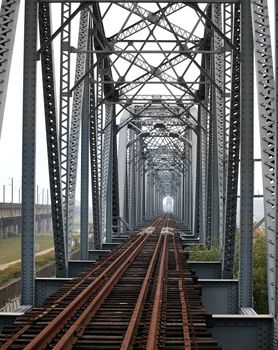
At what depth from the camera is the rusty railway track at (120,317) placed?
8.19 metres

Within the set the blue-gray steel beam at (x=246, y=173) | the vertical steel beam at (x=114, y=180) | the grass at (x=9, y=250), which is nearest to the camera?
the blue-gray steel beam at (x=246, y=173)

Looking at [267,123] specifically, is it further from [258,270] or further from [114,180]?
[114,180]

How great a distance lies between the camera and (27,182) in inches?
551

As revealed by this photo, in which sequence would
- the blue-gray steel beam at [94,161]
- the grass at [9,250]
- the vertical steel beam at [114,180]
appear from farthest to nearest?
the grass at [9,250] → the vertical steel beam at [114,180] → the blue-gray steel beam at [94,161]

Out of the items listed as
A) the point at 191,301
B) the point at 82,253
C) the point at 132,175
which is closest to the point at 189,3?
the point at 191,301

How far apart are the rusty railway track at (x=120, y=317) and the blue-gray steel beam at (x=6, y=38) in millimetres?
3554

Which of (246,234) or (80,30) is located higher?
(80,30)

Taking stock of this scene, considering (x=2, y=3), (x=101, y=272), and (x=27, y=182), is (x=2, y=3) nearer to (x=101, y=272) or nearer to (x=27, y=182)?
(x=27, y=182)

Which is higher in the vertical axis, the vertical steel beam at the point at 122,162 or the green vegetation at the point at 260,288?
the vertical steel beam at the point at 122,162

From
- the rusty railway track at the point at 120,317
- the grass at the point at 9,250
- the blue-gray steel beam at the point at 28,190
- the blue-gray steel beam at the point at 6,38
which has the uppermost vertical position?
the blue-gray steel beam at the point at 6,38

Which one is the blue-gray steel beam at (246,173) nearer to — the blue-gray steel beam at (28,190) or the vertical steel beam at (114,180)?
the blue-gray steel beam at (28,190)

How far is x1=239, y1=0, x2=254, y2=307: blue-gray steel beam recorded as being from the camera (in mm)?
13617

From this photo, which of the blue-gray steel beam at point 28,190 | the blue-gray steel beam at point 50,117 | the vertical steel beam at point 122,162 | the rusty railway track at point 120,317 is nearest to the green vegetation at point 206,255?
the rusty railway track at point 120,317

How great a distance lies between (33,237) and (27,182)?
1.22 meters
